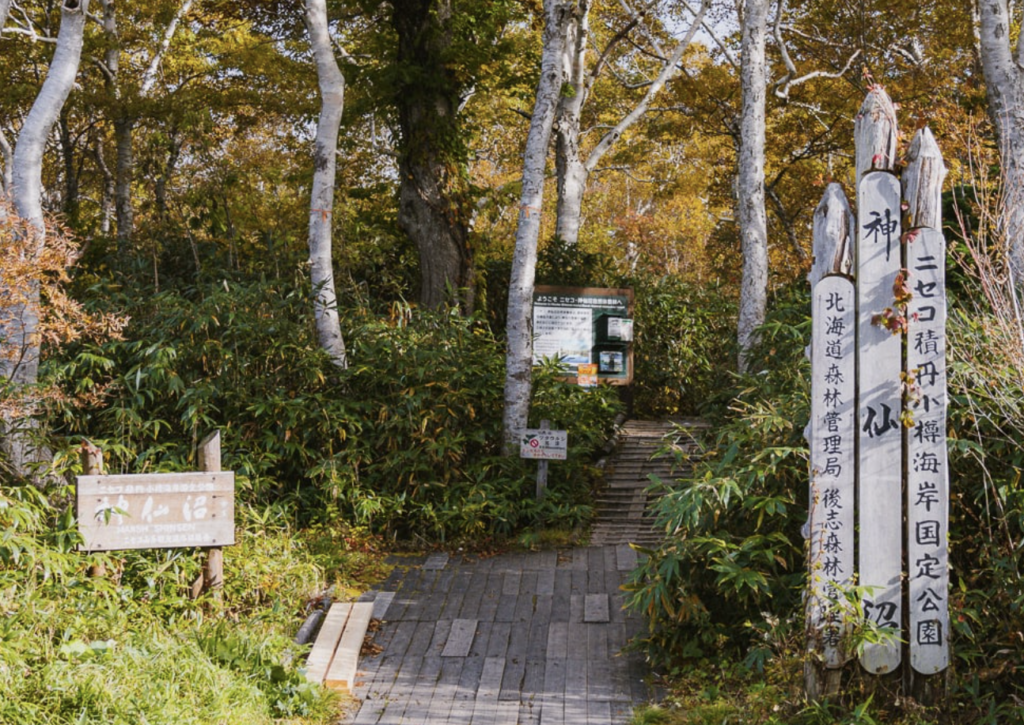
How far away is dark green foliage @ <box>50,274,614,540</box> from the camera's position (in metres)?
8.59

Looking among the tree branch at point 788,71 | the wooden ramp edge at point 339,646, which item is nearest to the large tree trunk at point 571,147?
the tree branch at point 788,71

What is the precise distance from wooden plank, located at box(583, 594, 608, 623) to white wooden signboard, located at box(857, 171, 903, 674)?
2.38 metres

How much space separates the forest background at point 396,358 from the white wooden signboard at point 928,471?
12.3 inches

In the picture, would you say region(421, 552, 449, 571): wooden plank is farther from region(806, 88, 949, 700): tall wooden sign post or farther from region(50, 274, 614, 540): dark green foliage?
region(806, 88, 949, 700): tall wooden sign post

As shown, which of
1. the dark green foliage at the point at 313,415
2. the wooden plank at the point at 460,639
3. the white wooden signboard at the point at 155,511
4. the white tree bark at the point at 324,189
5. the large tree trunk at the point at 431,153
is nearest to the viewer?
the white wooden signboard at the point at 155,511

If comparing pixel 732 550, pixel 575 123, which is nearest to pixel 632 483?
pixel 732 550

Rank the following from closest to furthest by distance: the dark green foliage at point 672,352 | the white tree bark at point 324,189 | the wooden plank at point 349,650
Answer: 1. the wooden plank at point 349,650
2. the white tree bark at point 324,189
3. the dark green foliage at point 672,352

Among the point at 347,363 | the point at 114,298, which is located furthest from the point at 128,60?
the point at 347,363

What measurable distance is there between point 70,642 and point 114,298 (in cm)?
546

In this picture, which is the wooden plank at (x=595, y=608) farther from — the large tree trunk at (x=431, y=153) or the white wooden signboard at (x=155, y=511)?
the large tree trunk at (x=431, y=153)

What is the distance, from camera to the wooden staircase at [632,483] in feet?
29.1

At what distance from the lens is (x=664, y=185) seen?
23.0 meters

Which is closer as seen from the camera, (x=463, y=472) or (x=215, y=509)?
(x=215, y=509)

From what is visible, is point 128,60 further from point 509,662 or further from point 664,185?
point 509,662
